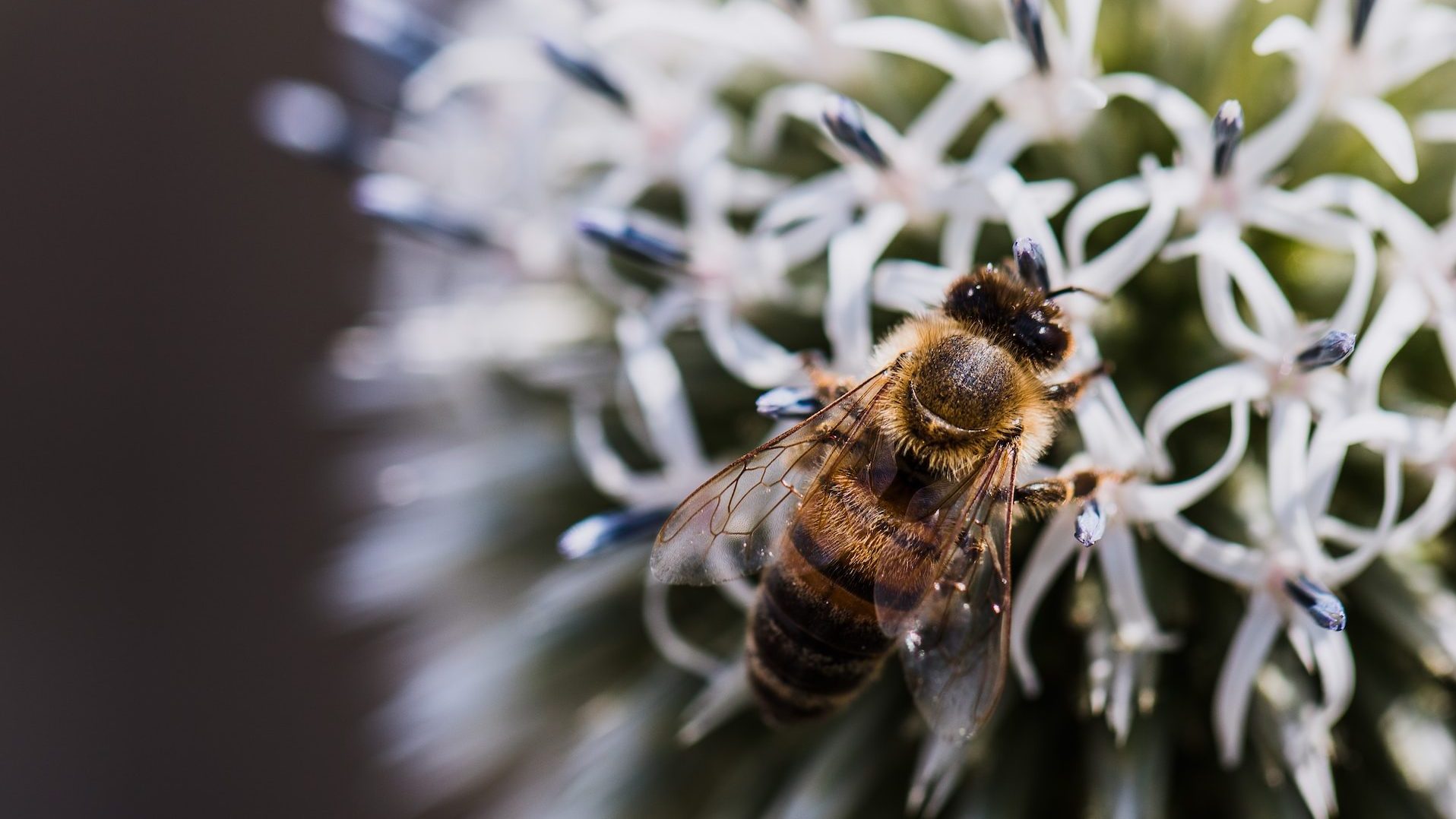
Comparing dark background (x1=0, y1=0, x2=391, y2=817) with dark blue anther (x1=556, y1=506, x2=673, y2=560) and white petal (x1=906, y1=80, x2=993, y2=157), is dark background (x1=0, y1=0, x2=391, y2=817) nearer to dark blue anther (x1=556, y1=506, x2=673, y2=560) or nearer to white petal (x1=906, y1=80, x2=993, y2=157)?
dark blue anther (x1=556, y1=506, x2=673, y2=560)

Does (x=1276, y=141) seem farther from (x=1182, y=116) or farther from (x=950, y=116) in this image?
(x=950, y=116)

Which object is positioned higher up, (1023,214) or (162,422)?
(162,422)

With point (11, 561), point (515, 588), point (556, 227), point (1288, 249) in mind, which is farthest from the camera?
point (11, 561)

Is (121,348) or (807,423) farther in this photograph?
(121,348)

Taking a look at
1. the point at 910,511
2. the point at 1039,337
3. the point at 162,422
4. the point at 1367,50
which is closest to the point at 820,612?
the point at 910,511

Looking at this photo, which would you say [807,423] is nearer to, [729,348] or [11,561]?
[729,348]

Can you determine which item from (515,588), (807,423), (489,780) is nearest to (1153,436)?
(807,423)
